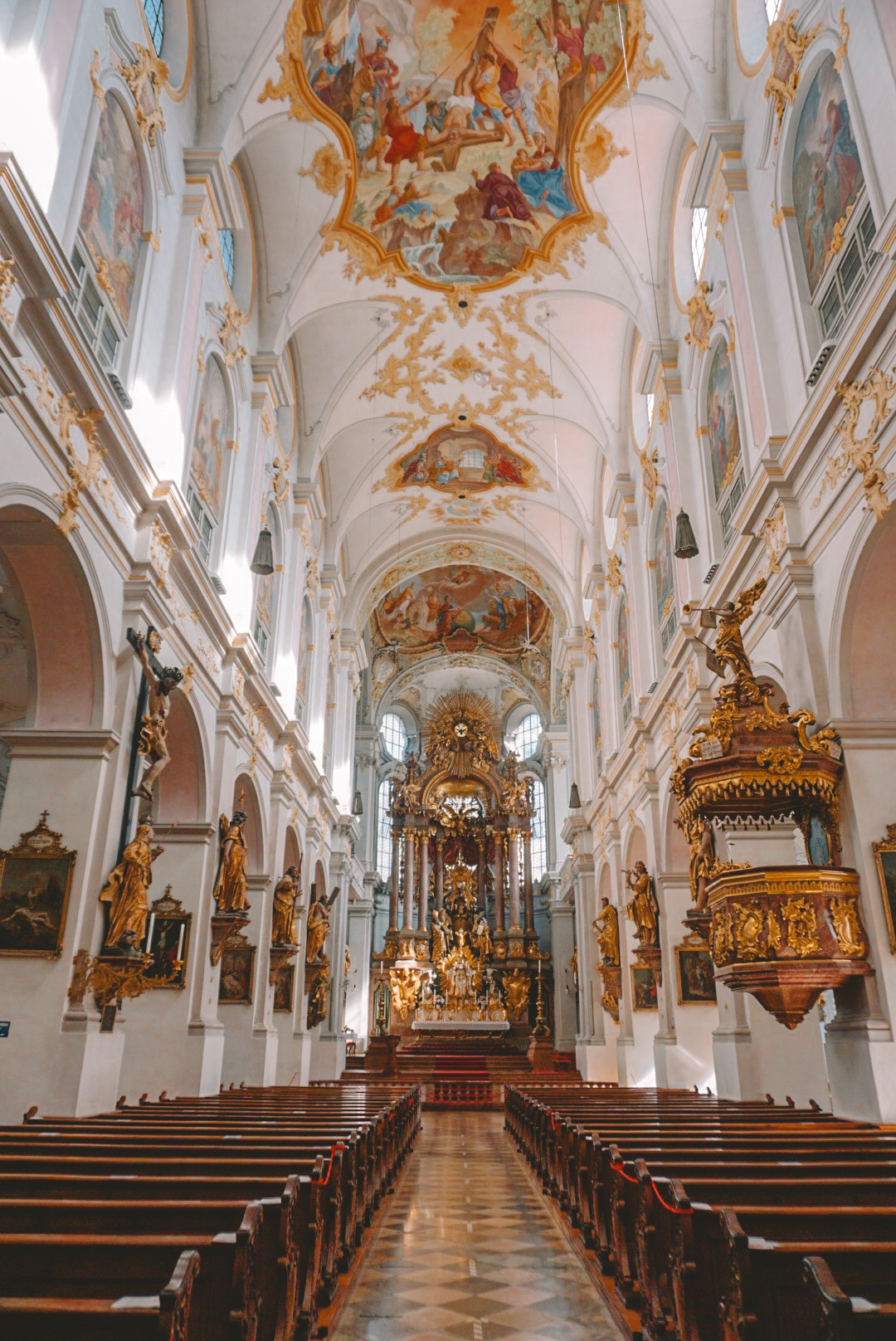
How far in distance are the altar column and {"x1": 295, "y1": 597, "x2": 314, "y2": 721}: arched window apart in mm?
13655

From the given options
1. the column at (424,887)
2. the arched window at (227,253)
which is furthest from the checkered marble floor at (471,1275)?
the column at (424,887)

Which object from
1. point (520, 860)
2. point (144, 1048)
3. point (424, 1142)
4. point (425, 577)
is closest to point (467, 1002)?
point (520, 860)

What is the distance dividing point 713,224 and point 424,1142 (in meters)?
12.3

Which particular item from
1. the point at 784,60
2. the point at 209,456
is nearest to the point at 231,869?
the point at 209,456

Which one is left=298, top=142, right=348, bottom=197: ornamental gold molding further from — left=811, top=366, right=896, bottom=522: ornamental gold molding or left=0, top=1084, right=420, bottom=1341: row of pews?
left=0, top=1084, right=420, bottom=1341: row of pews

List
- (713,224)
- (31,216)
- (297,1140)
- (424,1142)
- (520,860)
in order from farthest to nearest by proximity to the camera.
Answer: (520,860)
(424,1142)
(713,224)
(31,216)
(297,1140)

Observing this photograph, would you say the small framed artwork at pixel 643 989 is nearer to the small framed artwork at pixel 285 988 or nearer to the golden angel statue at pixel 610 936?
the golden angel statue at pixel 610 936

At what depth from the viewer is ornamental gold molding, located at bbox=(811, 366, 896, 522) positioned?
722 cm

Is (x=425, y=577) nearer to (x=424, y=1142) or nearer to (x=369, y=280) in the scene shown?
(x=369, y=280)

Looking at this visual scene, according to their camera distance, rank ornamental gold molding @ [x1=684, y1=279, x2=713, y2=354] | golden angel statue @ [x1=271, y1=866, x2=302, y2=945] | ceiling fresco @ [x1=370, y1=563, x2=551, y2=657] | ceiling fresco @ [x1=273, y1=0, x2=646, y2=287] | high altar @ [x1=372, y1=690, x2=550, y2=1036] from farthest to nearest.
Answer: high altar @ [x1=372, y1=690, x2=550, y2=1036] → ceiling fresco @ [x1=370, y1=563, x2=551, y2=657] → golden angel statue @ [x1=271, y1=866, x2=302, y2=945] → ceiling fresco @ [x1=273, y1=0, x2=646, y2=287] → ornamental gold molding @ [x1=684, y1=279, x2=713, y2=354]

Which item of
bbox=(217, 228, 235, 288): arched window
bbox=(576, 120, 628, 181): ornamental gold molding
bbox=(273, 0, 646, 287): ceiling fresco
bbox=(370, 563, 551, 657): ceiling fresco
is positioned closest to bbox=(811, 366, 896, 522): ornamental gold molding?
bbox=(273, 0, 646, 287): ceiling fresco

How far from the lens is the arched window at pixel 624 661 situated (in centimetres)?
1780

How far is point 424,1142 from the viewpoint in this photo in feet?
43.3

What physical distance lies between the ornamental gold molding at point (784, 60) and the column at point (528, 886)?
25063 mm
